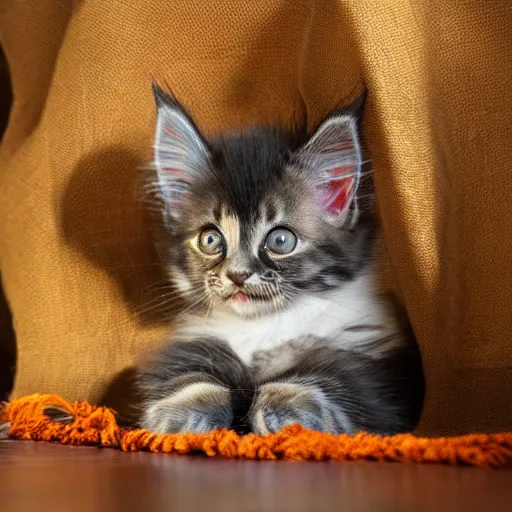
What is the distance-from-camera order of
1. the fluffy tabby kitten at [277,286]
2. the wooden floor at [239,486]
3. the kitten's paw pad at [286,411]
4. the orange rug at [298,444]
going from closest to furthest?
1. the wooden floor at [239,486]
2. the orange rug at [298,444]
3. the kitten's paw pad at [286,411]
4. the fluffy tabby kitten at [277,286]

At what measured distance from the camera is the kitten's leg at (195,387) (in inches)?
45.4

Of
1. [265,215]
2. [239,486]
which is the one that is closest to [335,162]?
[265,215]

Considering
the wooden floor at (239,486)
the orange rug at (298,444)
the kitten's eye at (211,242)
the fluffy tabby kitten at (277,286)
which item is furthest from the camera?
the kitten's eye at (211,242)

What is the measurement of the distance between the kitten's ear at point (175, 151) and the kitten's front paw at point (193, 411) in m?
0.38

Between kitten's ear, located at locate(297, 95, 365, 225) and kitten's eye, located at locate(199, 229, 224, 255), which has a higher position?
kitten's ear, located at locate(297, 95, 365, 225)

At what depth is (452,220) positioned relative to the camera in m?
1.24

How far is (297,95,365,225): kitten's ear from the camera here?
1278 millimetres

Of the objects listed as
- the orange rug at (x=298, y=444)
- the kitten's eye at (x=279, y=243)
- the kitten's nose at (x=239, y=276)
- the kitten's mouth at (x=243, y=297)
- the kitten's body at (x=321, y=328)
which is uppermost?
the kitten's eye at (x=279, y=243)

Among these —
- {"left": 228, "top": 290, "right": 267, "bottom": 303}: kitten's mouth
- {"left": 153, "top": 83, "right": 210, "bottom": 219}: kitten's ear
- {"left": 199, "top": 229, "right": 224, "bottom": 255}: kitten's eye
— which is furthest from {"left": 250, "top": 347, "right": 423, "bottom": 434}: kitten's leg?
{"left": 153, "top": 83, "right": 210, "bottom": 219}: kitten's ear

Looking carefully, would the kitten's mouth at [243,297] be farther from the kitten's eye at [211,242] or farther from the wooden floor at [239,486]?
the wooden floor at [239,486]

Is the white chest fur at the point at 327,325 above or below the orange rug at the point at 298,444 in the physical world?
above

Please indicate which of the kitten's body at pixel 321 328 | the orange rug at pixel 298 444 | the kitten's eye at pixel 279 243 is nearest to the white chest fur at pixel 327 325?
the kitten's body at pixel 321 328

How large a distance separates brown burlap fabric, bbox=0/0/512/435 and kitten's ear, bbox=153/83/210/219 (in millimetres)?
146

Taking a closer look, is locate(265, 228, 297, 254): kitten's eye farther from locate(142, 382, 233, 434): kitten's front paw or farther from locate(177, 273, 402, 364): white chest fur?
locate(142, 382, 233, 434): kitten's front paw
